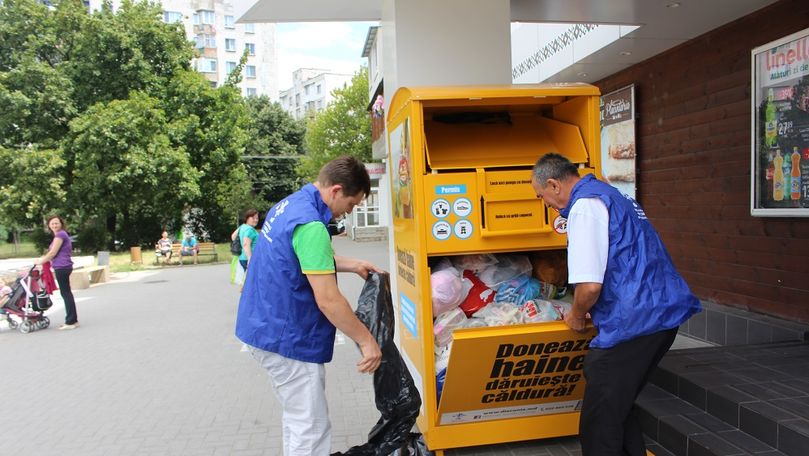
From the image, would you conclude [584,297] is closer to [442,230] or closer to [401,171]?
[442,230]

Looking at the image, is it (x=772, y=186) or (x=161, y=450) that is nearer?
(x=161, y=450)

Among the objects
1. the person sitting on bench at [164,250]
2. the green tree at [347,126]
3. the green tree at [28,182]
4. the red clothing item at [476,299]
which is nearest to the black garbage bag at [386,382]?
the red clothing item at [476,299]

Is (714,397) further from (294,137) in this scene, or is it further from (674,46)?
(294,137)

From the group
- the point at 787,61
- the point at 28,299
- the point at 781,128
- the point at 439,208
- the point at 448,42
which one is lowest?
the point at 28,299

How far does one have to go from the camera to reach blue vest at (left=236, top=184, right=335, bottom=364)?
2562 mm

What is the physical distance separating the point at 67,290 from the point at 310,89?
225 feet

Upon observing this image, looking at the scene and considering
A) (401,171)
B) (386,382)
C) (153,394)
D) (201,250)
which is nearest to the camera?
(386,382)

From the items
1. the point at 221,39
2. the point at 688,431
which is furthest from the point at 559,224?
the point at 221,39

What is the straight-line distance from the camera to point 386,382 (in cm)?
298

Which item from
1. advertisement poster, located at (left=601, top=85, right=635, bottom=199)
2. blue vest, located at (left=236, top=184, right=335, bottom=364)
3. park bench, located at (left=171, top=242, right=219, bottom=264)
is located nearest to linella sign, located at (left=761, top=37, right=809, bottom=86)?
advertisement poster, located at (left=601, top=85, right=635, bottom=199)

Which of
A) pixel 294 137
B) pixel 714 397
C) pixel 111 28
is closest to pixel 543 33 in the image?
pixel 714 397

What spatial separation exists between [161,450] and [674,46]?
639 centimetres

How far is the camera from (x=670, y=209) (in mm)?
6668

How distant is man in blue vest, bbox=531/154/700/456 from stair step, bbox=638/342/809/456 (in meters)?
0.82
